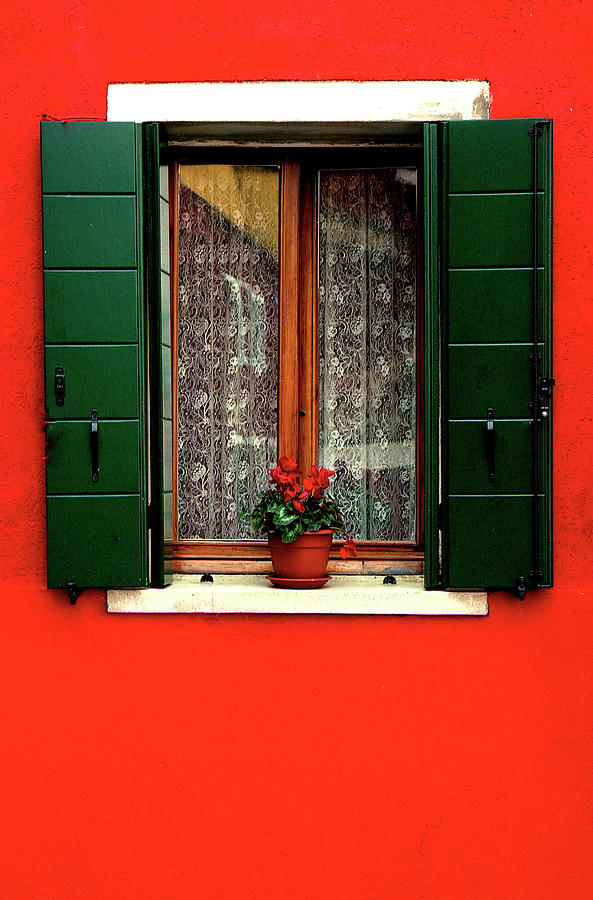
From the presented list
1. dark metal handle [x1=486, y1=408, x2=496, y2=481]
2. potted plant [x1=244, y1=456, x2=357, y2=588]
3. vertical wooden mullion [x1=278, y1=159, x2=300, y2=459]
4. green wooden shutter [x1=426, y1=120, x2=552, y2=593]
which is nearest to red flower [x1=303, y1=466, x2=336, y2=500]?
potted plant [x1=244, y1=456, x2=357, y2=588]

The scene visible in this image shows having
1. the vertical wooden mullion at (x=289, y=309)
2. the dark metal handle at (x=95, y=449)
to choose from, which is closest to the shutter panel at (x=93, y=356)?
the dark metal handle at (x=95, y=449)

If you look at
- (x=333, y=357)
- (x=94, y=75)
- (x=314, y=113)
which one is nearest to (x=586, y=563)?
(x=333, y=357)

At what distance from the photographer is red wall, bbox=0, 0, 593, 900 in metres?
3.55

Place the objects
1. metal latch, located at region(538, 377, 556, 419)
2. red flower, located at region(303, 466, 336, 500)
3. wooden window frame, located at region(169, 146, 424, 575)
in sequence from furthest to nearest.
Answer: wooden window frame, located at region(169, 146, 424, 575), red flower, located at region(303, 466, 336, 500), metal latch, located at region(538, 377, 556, 419)

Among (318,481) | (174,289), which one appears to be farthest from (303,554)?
(174,289)

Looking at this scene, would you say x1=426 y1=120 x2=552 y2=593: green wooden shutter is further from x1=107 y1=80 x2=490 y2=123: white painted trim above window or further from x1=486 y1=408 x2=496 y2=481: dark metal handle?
x1=107 y1=80 x2=490 y2=123: white painted trim above window

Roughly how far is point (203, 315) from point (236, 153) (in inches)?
24.3

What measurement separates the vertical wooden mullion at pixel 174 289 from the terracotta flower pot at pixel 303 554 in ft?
1.58

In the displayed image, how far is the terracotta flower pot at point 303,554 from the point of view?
3.60 meters

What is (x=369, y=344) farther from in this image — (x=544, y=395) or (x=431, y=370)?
(x=544, y=395)

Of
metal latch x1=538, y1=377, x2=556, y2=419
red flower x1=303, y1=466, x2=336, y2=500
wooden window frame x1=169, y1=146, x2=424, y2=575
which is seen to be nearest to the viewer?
metal latch x1=538, y1=377, x2=556, y2=419

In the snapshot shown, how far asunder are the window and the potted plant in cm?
35

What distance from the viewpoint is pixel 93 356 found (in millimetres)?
3586

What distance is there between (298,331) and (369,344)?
27cm
